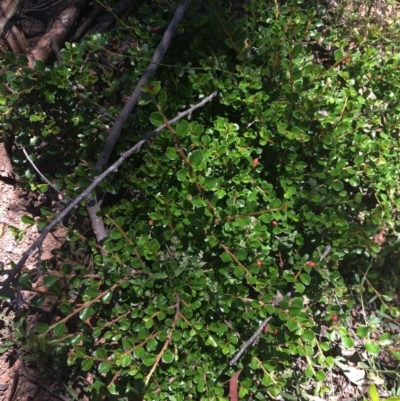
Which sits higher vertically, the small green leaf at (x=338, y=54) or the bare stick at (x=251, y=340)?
the small green leaf at (x=338, y=54)

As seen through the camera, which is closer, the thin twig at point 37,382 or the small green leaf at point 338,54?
the thin twig at point 37,382

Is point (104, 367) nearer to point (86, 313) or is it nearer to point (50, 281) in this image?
point (86, 313)

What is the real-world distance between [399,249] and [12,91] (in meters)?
2.09

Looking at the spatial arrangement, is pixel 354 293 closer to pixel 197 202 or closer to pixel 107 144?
pixel 197 202

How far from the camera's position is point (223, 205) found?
2.07m

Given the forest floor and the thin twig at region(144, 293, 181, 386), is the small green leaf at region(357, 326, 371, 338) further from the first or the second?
the forest floor

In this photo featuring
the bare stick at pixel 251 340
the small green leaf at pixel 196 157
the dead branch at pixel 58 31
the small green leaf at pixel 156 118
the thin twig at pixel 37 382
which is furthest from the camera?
the dead branch at pixel 58 31

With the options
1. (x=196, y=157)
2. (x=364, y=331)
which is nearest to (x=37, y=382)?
(x=196, y=157)

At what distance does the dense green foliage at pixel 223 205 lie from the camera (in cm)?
188

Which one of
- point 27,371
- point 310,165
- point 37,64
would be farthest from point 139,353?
point 37,64

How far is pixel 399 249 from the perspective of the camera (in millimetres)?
2246

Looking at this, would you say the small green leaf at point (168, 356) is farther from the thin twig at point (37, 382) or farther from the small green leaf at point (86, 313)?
the thin twig at point (37, 382)

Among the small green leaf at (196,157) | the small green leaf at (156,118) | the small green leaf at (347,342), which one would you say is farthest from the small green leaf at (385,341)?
the small green leaf at (156,118)

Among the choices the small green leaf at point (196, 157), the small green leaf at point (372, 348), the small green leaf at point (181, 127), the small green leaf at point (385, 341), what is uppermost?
the small green leaf at point (181, 127)
